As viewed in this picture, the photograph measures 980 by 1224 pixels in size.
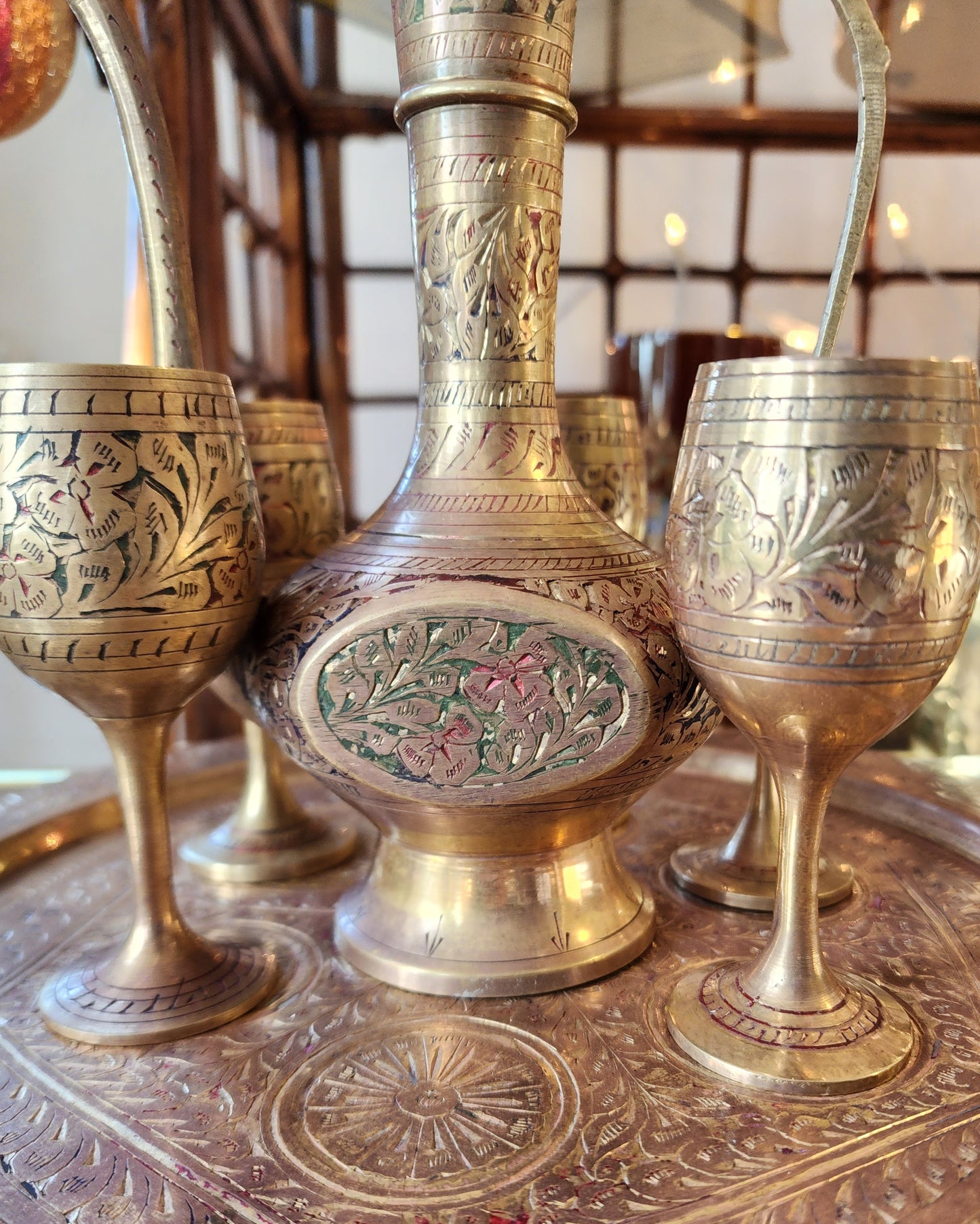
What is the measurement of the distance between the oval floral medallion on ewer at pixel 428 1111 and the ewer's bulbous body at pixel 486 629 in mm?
38

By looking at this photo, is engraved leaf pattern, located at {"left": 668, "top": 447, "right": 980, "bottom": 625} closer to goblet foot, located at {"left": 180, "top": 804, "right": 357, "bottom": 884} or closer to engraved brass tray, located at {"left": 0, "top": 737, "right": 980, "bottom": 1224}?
engraved brass tray, located at {"left": 0, "top": 737, "right": 980, "bottom": 1224}

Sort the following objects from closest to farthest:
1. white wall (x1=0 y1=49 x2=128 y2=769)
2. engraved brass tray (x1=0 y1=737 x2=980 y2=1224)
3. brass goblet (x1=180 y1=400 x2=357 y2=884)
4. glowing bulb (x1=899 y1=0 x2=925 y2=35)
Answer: engraved brass tray (x1=0 y1=737 x2=980 y2=1224) → brass goblet (x1=180 y1=400 x2=357 y2=884) → white wall (x1=0 y1=49 x2=128 y2=769) → glowing bulb (x1=899 y1=0 x2=925 y2=35)

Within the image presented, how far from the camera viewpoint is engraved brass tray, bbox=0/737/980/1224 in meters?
0.29

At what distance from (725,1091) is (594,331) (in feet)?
4.02

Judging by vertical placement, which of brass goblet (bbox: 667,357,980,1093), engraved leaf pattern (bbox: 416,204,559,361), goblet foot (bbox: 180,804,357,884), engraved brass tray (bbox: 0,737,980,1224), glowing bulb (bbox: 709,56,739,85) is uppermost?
glowing bulb (bbox: 709,56,739,85)

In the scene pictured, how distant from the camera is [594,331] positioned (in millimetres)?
1415

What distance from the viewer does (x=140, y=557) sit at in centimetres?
36

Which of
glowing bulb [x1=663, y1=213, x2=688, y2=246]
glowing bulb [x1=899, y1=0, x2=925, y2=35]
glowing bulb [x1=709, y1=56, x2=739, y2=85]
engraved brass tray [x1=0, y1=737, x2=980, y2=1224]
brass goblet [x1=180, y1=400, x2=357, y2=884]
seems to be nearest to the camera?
engraved brass tray [x1=0, y1=737, x2=980, y2=1224]

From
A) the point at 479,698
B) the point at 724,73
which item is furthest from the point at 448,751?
the point at 724,73

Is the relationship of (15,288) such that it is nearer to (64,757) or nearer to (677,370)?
(64,757)

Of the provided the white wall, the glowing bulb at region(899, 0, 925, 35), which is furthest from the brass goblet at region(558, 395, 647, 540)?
the glowing bulb at region(899, 0, 925, 35)

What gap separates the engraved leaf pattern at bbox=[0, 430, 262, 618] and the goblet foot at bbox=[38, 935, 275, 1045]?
0.16 meters

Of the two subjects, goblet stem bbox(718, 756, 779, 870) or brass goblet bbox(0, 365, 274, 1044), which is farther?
goblet stem bbox(718, 756, 779, 870)

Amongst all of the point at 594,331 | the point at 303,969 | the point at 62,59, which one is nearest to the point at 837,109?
the point at 594,331
